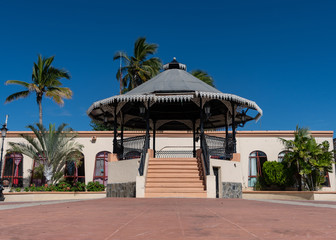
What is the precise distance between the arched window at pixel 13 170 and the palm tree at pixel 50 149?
2.82 metres

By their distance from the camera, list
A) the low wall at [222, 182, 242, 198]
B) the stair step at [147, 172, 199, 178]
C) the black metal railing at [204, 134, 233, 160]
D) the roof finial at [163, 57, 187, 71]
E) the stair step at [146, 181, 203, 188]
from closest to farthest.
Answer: the stair step at [146, 181, 203, 188] → the stair step at [147, 172, 199, 178] → the low wall at [222, 182, 242, 198] → the black metal railing at [204, 134, 233, 160] → the roof finial at [163, 57, 187, 71]

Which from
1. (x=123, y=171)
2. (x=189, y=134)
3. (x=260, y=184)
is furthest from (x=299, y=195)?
(x=123, y=171)

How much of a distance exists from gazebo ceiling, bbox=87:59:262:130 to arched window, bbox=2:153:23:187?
10.2 metres

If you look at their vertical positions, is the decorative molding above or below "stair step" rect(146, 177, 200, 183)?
above

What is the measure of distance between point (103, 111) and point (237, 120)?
7.84 meters

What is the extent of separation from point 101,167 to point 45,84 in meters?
9.45

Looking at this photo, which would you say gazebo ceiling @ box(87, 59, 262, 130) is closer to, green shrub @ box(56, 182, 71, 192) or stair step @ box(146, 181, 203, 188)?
stair step @ box(146, 181, 203, 188)

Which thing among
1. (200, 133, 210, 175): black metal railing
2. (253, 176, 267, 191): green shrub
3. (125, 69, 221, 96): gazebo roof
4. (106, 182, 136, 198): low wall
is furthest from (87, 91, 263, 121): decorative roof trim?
(253, 176, 267, 191): green shrub

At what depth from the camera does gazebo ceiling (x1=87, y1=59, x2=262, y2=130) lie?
14.0 meters

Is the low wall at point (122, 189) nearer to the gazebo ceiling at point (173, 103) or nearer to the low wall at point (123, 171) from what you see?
Answer: the low wall at point (123, 171)

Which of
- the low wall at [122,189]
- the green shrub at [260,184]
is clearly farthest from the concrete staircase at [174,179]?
the green shrub at [260,184]

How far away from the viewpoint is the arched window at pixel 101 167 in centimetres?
2431

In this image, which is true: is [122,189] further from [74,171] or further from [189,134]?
[74,171]

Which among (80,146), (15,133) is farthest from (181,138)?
(15,133)
